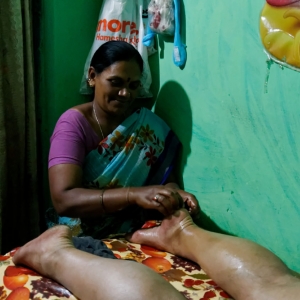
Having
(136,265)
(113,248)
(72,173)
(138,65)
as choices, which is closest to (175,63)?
(138,65)

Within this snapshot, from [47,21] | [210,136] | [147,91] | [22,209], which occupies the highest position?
A: [47,21]

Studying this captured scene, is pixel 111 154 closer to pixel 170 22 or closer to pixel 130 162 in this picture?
pixel 130 162

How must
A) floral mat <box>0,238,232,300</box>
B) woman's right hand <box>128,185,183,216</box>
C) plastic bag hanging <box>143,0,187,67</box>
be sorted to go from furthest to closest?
plastic bag hanging <box>143,0,187,67</box>
woman's right hand <box>128,185,183,216</box>
floral mat <box>0,238,232,300</box>

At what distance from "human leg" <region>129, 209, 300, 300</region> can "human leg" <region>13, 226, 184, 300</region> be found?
7.6 inches

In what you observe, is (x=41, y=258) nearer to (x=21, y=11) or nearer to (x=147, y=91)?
(x=147, y=91)

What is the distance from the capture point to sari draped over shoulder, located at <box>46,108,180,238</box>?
4.88 feet

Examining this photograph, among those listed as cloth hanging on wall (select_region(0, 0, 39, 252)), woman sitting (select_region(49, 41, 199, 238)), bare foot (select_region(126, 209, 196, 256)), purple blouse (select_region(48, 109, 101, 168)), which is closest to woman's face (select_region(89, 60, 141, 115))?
woman sitting (select_region(49, 41, 199, 238))

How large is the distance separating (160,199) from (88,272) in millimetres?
402

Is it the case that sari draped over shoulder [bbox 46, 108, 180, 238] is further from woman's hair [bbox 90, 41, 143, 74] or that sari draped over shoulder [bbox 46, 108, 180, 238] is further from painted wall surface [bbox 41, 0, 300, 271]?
woman's hair [bbox 90, 41, 143, 74]

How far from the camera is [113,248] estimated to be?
1231mm

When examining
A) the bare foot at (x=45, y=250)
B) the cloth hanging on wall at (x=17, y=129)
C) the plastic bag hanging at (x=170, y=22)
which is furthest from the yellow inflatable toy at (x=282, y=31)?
the cloth hanging on wall at (x=17, y=129)

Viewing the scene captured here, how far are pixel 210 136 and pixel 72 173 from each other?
1.69 feet

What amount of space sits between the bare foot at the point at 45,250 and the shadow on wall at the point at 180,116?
59 centimetres

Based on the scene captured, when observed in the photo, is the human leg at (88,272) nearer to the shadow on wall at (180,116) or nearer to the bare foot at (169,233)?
the bare foot at (169,233)
